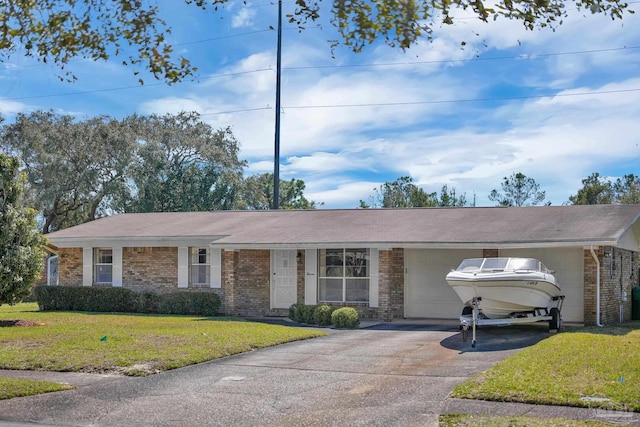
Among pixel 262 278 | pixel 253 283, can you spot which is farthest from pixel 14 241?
pixel 262 278

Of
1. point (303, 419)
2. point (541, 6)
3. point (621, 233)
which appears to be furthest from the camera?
point (621, 233)

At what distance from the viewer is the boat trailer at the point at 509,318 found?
50.1 ft

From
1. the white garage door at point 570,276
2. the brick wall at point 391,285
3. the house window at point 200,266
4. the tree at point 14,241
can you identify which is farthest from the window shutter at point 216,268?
the white garage door at point 570,276

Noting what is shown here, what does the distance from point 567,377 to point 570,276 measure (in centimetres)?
969

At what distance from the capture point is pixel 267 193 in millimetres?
51719

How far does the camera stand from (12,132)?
45062mm

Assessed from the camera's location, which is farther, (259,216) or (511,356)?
(259,216)

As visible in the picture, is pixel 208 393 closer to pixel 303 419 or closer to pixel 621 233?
pixel 303 419

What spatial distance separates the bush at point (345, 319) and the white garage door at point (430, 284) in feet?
9.59

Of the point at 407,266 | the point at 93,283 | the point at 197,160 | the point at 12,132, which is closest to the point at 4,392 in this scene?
the point at 407,266

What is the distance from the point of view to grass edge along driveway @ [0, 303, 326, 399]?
470 inches

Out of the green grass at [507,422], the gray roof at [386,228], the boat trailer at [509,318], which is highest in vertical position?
the gray roof at [386,228]

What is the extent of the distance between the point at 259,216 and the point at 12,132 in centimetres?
2540

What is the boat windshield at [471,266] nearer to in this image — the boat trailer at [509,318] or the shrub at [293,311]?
the boat trailer at [509,318]
